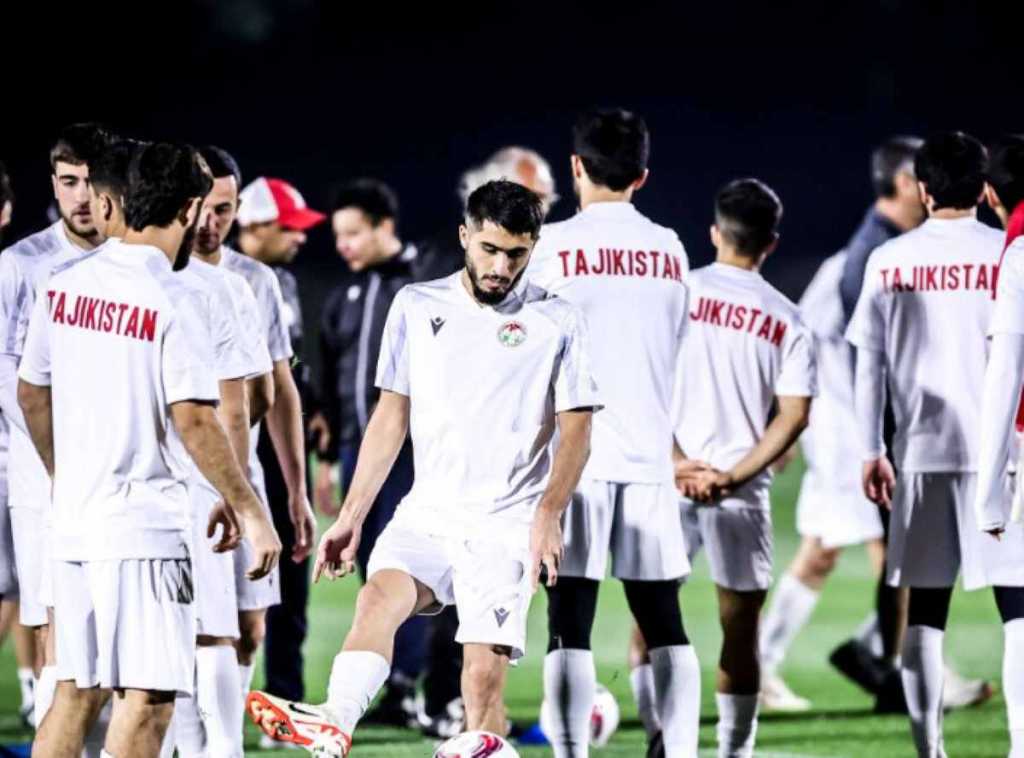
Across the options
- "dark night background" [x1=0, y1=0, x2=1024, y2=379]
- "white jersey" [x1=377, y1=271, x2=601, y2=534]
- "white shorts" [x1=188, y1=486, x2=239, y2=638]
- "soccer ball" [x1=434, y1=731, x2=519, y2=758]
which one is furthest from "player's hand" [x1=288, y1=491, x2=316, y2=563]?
"dark night background" [x1=0, y1=0, x2=1024, y2=379]

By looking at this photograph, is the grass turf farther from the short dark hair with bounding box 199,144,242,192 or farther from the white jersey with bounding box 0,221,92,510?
the short dark hair with bounding box 199,144,242,192

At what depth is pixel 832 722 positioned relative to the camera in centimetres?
846

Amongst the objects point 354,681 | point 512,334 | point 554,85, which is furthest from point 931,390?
point 554,85

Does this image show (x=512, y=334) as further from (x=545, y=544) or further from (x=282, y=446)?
(x=282, y=446)

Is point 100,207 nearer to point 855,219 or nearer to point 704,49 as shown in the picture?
point 855,219

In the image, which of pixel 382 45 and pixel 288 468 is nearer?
pixel 288 468

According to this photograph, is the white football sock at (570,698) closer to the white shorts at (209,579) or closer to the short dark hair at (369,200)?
the white shorts at (209,579)

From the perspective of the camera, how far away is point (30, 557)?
6148 mm

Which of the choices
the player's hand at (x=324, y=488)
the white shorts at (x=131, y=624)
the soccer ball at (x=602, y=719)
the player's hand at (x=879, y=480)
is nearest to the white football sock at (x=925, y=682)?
the player's hand at (x=879, y=480)

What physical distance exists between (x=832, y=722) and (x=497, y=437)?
339 centimetres

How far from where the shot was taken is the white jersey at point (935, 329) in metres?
6.62

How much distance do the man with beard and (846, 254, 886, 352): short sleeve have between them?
2.51 meters

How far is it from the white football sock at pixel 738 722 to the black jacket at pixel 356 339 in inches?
96.0

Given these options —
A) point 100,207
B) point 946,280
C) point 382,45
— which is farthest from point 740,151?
point 100,207
